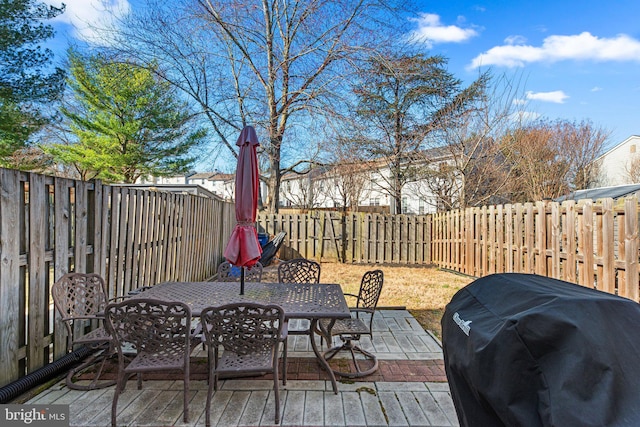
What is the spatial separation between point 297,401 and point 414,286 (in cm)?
504

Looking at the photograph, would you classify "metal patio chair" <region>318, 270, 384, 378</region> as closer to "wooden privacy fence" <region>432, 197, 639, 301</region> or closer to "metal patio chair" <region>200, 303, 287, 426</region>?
"metal patio chair" <region>200, 303, 287, 426</region>

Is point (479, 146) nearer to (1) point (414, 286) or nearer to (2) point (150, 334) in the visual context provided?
(1) point (414, 286)

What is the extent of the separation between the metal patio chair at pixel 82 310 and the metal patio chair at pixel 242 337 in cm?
105

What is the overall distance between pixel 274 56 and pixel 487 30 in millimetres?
6747

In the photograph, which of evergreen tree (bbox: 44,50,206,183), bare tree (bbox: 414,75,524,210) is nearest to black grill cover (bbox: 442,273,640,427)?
bare tree (bbox: 414,75,524,210)

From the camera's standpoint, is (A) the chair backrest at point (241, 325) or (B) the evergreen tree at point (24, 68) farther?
(B) the evergreen tree at point (24, 68)

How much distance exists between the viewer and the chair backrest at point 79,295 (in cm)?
279

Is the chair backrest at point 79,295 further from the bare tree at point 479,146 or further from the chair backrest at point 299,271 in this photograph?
the bare tree at point 479,146

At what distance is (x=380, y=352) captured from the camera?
11.5 ft

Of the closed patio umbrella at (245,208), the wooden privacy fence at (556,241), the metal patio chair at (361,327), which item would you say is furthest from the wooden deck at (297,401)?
the wooden privacy fence at (556,241)

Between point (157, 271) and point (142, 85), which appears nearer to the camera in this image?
point (157, 271)

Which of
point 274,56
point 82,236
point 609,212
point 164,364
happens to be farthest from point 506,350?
point 274,56

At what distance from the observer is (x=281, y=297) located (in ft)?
10.2

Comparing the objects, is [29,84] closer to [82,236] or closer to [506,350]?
[82,236]
